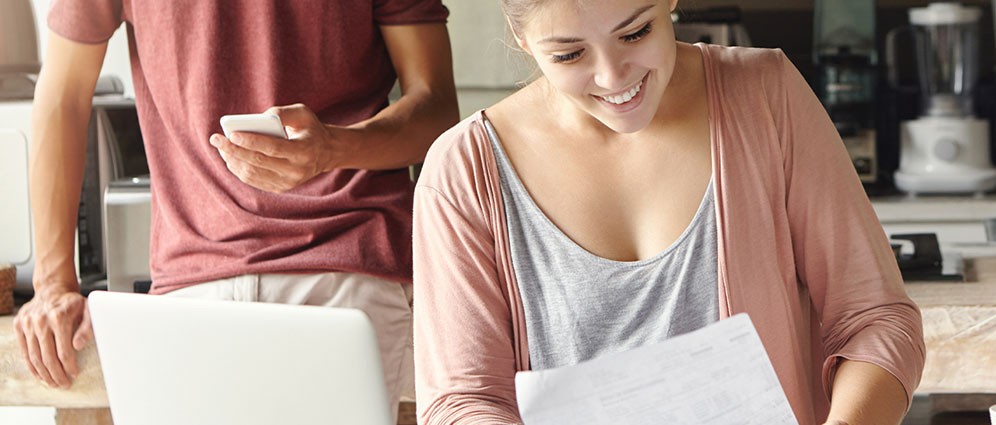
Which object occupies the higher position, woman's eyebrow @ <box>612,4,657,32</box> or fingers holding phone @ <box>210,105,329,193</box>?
woman's eyebrow @ <box>612,4,657,32</box>

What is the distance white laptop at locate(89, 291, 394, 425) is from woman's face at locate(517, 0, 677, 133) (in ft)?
1.05

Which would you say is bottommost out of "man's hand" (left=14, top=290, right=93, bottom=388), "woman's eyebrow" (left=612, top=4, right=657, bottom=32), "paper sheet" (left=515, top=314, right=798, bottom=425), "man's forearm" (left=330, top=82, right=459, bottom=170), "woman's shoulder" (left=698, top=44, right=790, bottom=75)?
"man's hand" (left=14, top=290, right=93, bottom=388)

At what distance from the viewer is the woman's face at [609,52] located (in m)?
1.18

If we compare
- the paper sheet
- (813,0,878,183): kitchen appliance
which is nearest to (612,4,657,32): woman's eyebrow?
the paper sheet

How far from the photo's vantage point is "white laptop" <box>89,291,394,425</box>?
1.25m

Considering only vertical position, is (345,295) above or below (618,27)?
below

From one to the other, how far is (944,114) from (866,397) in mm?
2354

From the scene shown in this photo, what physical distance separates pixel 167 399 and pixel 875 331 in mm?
Result: 772

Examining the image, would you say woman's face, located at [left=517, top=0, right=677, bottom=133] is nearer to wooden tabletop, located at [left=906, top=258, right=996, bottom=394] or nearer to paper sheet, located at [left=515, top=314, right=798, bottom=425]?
paper sheet, located at [left=515, top=314, right=798, bottom=425]

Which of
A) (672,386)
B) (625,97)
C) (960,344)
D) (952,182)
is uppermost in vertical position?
(625,97)

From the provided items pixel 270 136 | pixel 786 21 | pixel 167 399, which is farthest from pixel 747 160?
pixel 786 21

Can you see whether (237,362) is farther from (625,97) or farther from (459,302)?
(625,97)

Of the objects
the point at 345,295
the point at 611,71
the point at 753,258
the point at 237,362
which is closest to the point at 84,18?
the point at 345,295

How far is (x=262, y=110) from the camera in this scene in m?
1.78
